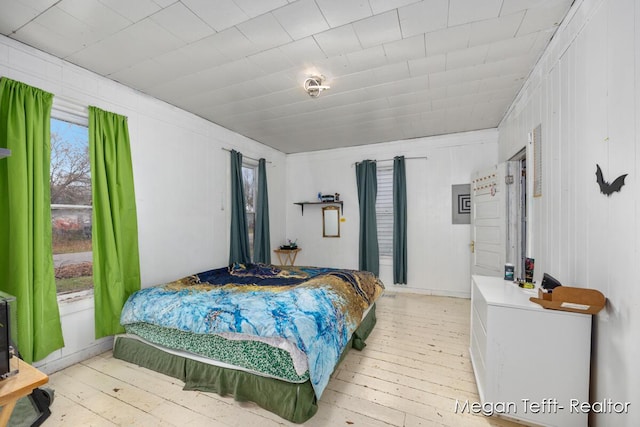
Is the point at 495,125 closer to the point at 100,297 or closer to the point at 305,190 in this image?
the point at 305,190

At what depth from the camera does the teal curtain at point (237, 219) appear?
3.98 m

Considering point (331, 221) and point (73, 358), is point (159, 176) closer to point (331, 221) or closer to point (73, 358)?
point (73, 358)

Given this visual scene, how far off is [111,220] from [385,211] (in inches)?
155

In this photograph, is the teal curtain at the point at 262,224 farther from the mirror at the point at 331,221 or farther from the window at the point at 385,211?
the window at the point at 385,211

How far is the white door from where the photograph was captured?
329 centimetres

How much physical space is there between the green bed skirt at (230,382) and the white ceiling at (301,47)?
8.04ft

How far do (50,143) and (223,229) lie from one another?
207 centimetres

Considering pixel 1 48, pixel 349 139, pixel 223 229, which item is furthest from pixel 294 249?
pixel 1 48

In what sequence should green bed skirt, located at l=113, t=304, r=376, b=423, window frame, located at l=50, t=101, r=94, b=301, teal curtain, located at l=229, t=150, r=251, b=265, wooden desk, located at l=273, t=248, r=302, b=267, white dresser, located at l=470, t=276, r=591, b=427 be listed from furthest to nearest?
1. wooden desk, located at l=273, t=248, r=302, b=267
2. teal curtain, located at l=229, t=150, r=251, b=265
3. window frame, located at l=50, t=101, r=94, b=301
4. green bed skirt, located at l=113, t=304, r=376, b=423
5. white dresser, located at l=470, t=276, r=591, b=427

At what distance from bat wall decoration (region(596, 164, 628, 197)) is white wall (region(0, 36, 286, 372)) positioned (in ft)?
12.3

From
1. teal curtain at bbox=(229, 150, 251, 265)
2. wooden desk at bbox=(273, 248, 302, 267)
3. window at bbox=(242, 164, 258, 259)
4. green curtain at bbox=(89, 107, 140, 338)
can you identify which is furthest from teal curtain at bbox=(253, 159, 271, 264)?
green curtain at bbox=(89, 107, 140, 338)

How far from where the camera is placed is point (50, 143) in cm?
224

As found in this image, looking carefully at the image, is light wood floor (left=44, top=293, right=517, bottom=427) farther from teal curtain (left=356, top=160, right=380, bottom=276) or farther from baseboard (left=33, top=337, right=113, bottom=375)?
teal curtain (left=356, top=160, right=380, bottom=276)

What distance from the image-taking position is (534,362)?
158cm
